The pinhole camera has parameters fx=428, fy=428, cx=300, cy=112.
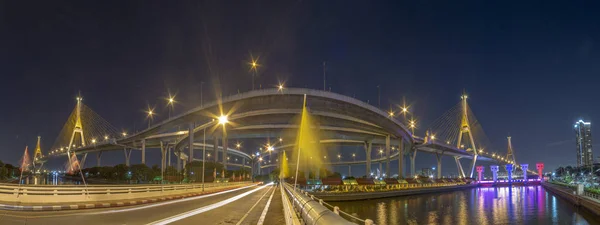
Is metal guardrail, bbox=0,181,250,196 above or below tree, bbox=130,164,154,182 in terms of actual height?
above

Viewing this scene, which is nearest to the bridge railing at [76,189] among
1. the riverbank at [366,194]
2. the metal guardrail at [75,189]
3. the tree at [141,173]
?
the metal guardrail at [75,189]

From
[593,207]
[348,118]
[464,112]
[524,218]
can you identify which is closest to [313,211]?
[524,218]

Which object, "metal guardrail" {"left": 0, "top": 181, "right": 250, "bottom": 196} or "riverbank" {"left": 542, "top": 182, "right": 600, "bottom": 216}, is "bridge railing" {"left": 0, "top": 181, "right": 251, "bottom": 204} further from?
"riverbank" {"left": 542, "top": 182, "right": 600, "bottom": 216}

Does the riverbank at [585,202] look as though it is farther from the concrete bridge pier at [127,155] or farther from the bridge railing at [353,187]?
the concrete bridge pier at [127,155]

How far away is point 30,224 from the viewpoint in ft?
50.4

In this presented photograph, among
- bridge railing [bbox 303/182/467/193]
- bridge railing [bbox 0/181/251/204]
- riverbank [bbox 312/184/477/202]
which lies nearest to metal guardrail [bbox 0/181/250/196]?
bridge railing [bbox 0/181/251/204]

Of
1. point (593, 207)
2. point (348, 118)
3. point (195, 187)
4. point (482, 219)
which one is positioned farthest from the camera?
point (348, 118)

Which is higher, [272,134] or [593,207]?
[272,134]

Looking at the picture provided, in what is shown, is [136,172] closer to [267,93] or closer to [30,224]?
[267,93]

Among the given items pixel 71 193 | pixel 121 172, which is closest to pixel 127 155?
pixel 121 172

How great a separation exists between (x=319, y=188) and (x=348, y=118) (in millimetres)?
33757

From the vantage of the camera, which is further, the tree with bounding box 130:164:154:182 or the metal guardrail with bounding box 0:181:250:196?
the tree with bounding box 130:164:154:182

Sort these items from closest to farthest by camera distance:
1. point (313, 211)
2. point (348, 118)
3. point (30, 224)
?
point (313, 211)
point (30, 224)
point (348, 118)

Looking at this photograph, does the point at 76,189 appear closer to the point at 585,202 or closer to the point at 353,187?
the point at 353,187
